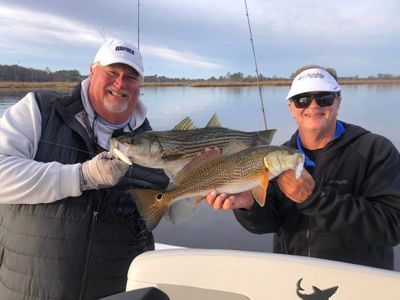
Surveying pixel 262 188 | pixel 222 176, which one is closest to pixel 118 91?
pixel 222 176

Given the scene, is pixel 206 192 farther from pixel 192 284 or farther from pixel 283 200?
pixel 283 200

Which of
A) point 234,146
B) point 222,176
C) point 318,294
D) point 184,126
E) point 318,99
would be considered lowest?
point 318,294

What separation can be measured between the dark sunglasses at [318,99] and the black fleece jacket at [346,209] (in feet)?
0.96

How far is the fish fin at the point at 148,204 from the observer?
8.14ft

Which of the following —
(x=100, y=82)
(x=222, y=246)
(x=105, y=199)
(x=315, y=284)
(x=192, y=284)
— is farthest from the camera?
(x=222, y=246)

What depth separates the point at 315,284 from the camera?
2.18 metres

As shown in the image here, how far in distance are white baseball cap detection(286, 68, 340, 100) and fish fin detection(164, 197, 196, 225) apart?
3.86ft

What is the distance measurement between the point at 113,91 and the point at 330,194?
5.72ft

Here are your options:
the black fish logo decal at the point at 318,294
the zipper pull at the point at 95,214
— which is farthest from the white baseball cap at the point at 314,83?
the zipper pull at the point at 95,214

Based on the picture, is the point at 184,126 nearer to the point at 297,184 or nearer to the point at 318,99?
the point at 297,184

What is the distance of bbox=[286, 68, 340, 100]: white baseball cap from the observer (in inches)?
110

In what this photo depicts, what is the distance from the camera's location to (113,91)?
292 centimetres

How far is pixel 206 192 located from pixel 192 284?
58cm

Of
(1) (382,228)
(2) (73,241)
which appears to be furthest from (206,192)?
(1) (382,228)
